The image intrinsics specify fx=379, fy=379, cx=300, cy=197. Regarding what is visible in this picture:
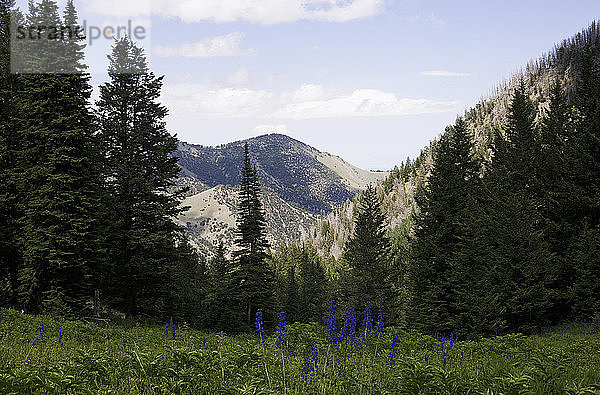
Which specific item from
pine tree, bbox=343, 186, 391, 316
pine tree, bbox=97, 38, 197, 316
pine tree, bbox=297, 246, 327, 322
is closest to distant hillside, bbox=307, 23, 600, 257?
pine tree, bbox=297, 246, 327, 322

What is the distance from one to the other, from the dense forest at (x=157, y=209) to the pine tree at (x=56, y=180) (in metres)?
0.07

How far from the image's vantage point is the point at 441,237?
2414cm

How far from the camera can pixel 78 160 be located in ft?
58.2

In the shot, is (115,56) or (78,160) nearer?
(78,160)

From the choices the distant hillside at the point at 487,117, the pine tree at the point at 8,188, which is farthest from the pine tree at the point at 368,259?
the distant hillside at the point at 487,117

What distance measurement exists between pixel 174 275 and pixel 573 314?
2448cm

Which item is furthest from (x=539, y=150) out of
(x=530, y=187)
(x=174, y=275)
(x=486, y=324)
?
(x=174, y=275)

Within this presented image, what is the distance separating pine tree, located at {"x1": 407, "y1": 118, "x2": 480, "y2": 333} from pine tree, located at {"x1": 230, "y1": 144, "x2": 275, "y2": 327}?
1438 centimetres

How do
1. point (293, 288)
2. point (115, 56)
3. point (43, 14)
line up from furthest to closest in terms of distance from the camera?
point (293, 288) < point (115, 56) < point (43, 14)

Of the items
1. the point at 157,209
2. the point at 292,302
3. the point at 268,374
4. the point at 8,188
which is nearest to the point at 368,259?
the point at 157,209

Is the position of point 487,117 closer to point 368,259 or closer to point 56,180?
point 368,259

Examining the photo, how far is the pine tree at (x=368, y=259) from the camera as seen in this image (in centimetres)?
3481

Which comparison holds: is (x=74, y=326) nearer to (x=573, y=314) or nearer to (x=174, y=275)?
(x=174, y=275)

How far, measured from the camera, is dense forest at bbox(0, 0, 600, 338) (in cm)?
1772
